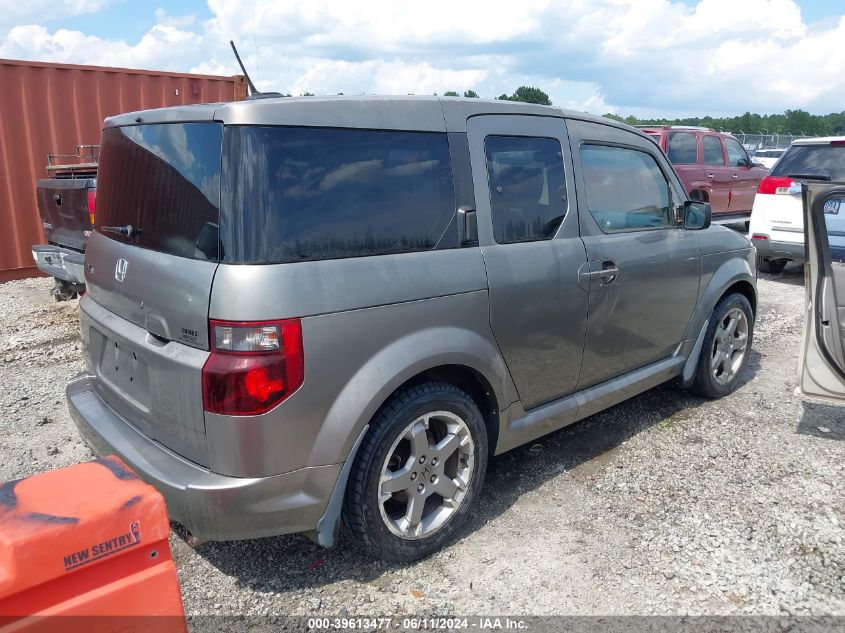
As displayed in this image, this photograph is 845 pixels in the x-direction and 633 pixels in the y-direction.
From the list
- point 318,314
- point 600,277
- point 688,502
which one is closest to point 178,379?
point 318,314

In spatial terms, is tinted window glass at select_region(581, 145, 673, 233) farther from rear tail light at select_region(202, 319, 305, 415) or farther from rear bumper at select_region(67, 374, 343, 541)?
rear bumper at select_region(67, 374, 343, 541)

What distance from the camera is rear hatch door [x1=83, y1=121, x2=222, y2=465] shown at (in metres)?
2.35

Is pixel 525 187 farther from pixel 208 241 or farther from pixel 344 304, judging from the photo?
pixel 208 241

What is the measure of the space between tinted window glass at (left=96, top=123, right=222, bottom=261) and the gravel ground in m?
1.45

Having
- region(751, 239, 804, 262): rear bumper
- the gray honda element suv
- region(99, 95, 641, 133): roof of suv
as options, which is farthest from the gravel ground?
region(751, 239, 804, 262): rear bumper

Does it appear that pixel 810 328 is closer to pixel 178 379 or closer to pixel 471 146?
pixel 471 146

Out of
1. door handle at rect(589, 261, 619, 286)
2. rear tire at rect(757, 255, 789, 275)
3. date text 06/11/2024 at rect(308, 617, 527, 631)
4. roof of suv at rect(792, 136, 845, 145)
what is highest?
roof of suv at rect(792, 136, 845, 145)

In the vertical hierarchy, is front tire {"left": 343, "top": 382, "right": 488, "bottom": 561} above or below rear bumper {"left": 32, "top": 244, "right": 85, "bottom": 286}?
below

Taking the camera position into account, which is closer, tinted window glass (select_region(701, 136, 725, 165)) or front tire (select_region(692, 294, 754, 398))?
front tire (select_region(692, 294, 754, 398))

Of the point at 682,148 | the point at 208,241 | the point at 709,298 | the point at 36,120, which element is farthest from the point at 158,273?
the point at 682,148

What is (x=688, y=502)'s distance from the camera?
11.1ft

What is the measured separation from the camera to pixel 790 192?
7953 millimetres

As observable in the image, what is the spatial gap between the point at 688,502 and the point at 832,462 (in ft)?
3.62

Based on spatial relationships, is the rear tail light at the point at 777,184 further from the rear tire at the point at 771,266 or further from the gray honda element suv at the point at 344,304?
the gray honda element suv at the point at 344,304
